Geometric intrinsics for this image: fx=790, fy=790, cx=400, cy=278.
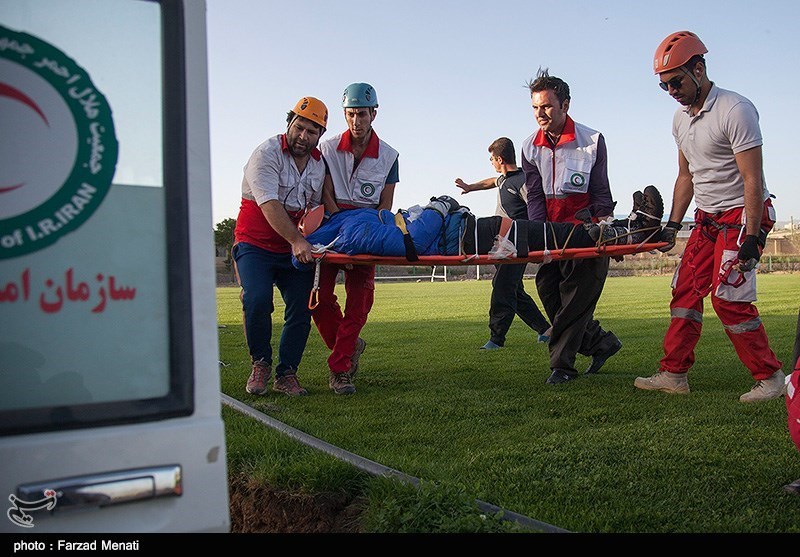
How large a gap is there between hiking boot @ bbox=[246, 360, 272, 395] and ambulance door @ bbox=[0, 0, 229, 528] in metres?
4.35

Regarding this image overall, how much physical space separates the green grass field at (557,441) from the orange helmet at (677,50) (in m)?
2.29

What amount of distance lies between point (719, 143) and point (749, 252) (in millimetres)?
832

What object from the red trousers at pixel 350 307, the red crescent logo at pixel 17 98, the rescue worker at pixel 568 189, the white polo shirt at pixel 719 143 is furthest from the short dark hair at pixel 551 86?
the red crescent logo at pixel 17 98

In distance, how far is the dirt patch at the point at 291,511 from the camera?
10.6ft

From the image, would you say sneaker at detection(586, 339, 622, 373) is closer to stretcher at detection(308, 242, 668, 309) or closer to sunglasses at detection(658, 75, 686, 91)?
stretcher at detection(308, 242, 668, 309)

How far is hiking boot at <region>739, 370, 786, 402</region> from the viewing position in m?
5.11

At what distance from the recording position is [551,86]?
6395 mm

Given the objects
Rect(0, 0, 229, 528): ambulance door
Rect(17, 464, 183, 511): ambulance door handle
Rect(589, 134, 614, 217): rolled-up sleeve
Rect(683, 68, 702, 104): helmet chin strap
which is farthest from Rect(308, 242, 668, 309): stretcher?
Rect(17, 464, 183, 511): ambulance door handle

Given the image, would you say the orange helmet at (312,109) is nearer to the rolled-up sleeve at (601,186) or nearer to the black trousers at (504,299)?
the rolled-up sleeve at (601,186)

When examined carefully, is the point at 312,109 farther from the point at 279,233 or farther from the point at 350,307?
the point at 350,307

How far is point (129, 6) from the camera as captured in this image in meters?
1.79
